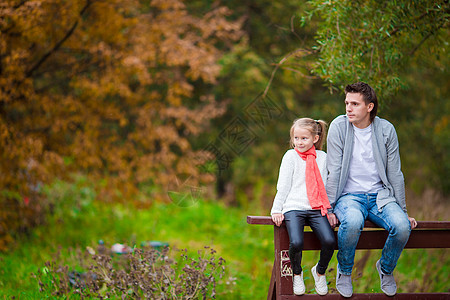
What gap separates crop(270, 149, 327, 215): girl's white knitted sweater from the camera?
2867 mm

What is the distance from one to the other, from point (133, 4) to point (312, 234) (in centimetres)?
438

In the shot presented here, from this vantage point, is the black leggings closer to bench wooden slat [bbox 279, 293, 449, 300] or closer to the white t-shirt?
bench wooden slat [bbox 279, 293, 449, 300]

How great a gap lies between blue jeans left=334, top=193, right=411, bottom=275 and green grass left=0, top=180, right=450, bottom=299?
0.67 meters

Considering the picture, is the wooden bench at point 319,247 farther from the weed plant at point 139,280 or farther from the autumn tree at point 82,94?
the autumn tree at point 82,94

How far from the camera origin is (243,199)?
9.34 metres

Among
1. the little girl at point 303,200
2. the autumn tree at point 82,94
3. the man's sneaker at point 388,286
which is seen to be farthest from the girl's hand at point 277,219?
the autumn tree at point 82,94

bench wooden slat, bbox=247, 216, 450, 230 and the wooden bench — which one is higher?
bench wooden slat, bbox=247, 216, 450, 230

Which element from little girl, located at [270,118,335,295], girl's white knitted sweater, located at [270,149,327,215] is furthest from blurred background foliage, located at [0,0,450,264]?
girl's white knitted sweater, located at [270,149,327,215]

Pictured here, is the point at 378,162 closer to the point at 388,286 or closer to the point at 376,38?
the point at 388,286

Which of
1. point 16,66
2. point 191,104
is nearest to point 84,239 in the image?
point 16,66

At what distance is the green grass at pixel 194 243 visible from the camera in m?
4.37

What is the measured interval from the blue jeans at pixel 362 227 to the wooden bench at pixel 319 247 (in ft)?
0.35

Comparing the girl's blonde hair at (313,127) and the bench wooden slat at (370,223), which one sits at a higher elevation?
the girl's blonde hair at (313,127)

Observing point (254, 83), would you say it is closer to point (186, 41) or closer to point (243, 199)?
point (186, 41)
